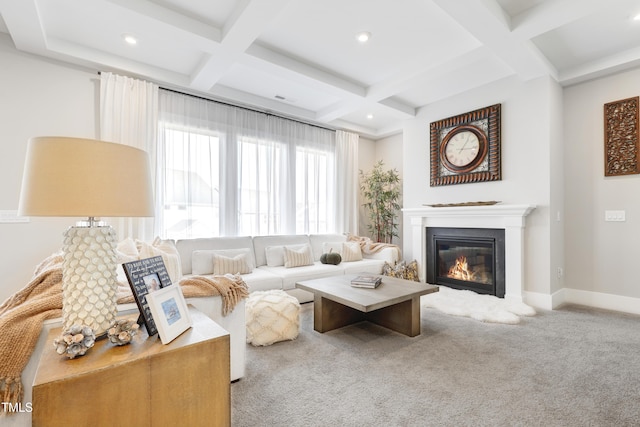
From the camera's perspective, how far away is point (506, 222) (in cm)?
356

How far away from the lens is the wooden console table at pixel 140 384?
0.92 m

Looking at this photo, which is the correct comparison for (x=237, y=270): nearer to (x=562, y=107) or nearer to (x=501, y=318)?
(x=501, y=318)

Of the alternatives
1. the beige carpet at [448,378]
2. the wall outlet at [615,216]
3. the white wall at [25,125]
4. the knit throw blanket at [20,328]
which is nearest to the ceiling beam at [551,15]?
the wall outlet at [615,216]

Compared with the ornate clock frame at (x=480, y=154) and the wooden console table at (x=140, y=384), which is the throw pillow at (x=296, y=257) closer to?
the ornate clock frame at (x=480, y=154)

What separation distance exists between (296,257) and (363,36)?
2.67 meters

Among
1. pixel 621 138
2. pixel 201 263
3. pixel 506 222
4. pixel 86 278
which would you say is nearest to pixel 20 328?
pixel 86 278

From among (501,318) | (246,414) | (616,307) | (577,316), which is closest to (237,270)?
(246,414)

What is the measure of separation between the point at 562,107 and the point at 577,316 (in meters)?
2.49

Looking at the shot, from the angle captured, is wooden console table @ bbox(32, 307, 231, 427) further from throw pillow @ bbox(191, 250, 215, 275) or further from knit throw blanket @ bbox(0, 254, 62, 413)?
throw pillow @ bbox(191, 250, 215, 275)

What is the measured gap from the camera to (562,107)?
12.0 ft

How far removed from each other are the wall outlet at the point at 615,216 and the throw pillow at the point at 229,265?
13.7 ft

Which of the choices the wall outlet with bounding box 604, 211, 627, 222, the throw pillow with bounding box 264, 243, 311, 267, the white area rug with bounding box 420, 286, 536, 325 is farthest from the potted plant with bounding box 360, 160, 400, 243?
the wall outlet with bounding box 604, 211, 627, 222

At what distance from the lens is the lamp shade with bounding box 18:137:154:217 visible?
99 centimetres

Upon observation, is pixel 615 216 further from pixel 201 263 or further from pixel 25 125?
pixel 25 125
